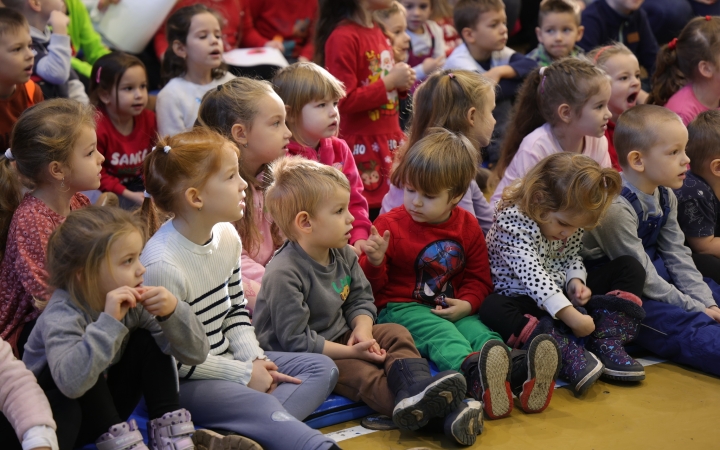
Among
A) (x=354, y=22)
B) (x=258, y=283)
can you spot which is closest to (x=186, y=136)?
(x=258, y=283)

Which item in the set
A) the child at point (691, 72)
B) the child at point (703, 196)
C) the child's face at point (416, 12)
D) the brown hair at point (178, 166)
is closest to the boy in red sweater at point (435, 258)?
the brown hair at point (178, 166)

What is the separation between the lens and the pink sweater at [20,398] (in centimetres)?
188

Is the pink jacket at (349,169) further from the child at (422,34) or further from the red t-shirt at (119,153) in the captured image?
the child at (422,34)

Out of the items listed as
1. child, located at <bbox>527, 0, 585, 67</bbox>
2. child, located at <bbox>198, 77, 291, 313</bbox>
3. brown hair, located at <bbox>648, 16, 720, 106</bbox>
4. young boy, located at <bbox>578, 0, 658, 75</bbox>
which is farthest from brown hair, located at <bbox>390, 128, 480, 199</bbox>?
young boy, located at <bbox>578, 0, 658, 75</bbox>

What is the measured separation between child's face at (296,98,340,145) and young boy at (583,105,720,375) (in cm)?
106

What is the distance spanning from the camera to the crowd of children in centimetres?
209

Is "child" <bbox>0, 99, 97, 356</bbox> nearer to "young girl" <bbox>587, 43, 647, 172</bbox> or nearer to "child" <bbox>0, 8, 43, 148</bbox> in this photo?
"child" <bbox>0, 8, 43, 148</bbox>

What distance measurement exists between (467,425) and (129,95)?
2.26m

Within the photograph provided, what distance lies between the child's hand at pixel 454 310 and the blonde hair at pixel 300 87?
879mm

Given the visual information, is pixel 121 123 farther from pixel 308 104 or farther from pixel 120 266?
pixel 120 266

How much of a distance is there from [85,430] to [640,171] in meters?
2.18

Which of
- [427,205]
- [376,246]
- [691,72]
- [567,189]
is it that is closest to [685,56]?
[691,72]

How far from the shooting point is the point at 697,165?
11.1ft

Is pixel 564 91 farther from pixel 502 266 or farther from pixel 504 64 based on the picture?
pixel 504 64
